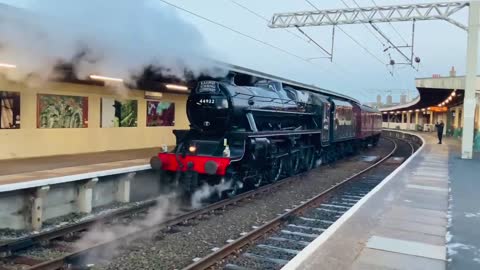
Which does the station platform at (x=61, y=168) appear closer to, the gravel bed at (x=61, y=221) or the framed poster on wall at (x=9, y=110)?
the gravel bed at (x=61, y=221)

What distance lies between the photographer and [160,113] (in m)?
15.1

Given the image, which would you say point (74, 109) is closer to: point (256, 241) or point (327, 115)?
point (256, 241)

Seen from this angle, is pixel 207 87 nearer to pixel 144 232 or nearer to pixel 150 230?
pixel 150 230

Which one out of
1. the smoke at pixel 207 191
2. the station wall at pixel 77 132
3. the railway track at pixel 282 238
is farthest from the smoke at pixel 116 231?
the station wall at pixel 77 132

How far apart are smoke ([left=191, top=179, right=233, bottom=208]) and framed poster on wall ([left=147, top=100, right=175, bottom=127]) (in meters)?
5.91

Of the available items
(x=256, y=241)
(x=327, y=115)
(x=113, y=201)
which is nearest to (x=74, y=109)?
(x=113, y=201)

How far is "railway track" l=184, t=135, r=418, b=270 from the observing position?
5.32 meters

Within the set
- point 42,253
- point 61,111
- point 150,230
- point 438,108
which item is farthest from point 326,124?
point 438,108

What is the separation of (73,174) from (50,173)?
450 millimetres

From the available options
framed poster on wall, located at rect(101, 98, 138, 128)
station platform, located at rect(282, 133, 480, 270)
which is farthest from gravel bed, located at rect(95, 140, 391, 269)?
framed poster on wall, located at rect(101, 98, 138, 128)

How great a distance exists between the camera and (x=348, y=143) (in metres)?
20.1

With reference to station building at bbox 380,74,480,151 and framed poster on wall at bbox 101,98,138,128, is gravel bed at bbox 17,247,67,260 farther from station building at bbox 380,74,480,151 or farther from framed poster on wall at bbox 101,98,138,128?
station building at bbox 380,74,480,151

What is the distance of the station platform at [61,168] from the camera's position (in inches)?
277

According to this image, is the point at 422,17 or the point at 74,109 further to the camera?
the point at 422,17
